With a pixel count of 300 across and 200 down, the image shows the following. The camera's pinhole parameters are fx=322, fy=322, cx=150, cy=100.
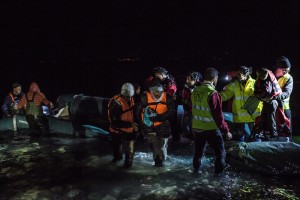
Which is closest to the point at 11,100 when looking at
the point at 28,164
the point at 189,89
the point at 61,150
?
the point at 61,150

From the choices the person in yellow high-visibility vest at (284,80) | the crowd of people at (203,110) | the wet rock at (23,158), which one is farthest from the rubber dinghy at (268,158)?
the wet rock at (23,158)

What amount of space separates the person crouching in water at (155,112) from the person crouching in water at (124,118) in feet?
0.80

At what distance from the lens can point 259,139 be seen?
775cm

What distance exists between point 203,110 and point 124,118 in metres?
1.69

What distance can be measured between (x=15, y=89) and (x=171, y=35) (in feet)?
365

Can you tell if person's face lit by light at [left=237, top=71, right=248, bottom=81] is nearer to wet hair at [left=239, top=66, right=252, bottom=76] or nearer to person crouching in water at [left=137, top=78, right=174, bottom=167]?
wet hair at [left=239, top=66, right=252, bottom=76]

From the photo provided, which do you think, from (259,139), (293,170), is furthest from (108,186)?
(259,139)

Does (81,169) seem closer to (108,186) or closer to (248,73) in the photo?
(108,186)

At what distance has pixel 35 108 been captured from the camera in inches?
381

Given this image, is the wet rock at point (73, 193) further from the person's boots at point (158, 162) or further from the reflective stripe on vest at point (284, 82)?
the reflective stripe on vest at point (284, 82)

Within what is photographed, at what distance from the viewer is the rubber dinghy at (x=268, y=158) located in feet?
19.4

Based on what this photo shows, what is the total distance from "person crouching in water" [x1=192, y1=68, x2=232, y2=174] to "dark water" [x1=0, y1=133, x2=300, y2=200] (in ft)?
2.11

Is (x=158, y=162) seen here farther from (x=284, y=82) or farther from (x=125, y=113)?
(x=284, y=82)

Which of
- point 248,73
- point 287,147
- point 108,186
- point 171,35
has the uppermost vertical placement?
point 171,35
